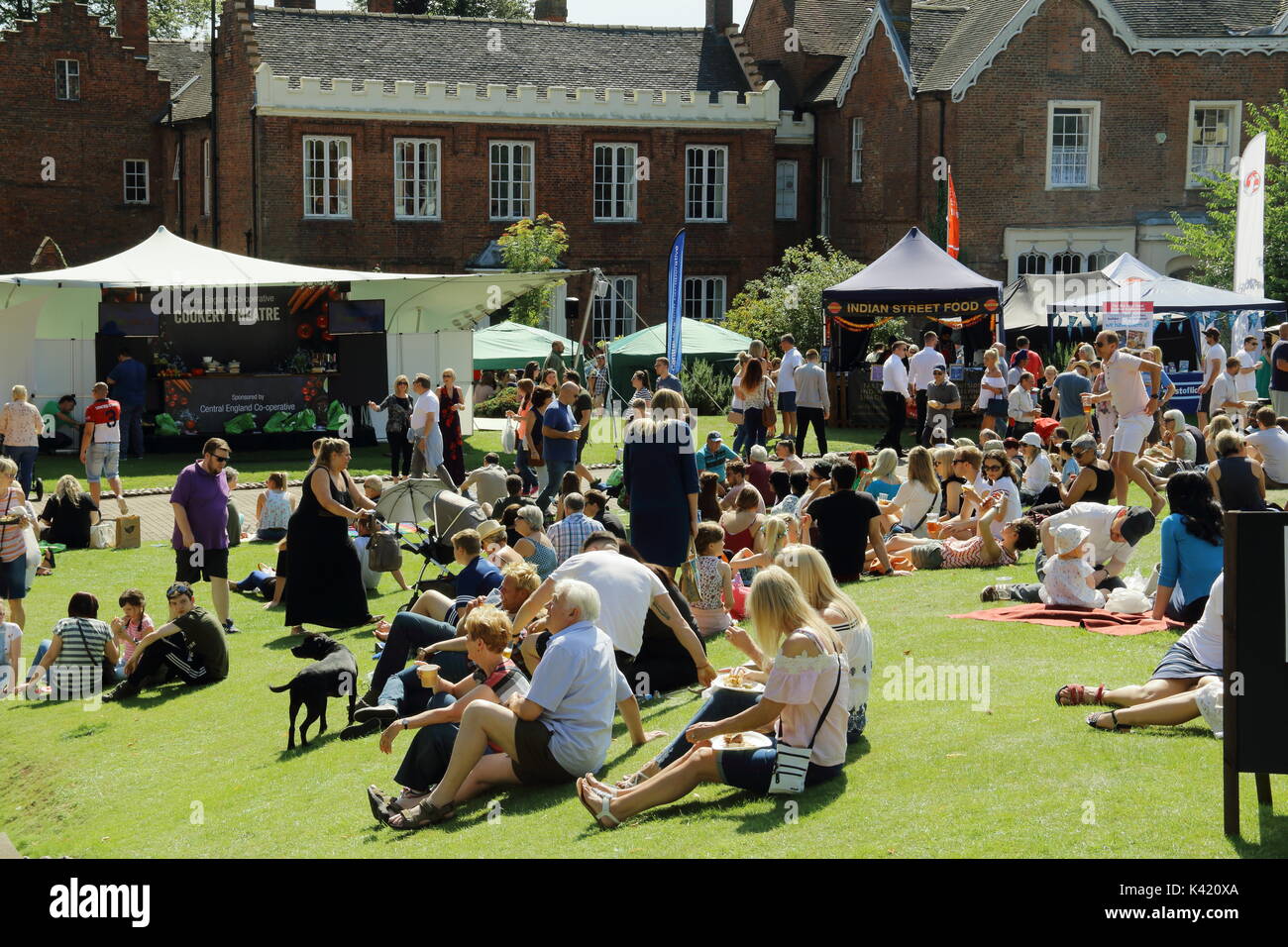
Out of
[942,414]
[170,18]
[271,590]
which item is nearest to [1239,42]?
[942,414]

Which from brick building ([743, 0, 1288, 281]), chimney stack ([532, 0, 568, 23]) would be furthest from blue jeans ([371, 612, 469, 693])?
chimney stack ([532, 0, 568, 23])

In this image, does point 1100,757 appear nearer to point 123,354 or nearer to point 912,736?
point 912,736

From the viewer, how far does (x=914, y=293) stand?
90.1 feet

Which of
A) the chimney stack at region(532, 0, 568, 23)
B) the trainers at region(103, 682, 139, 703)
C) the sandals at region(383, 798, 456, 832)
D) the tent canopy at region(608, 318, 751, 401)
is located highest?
the chimney stack at region(532, 0, 568, 23)

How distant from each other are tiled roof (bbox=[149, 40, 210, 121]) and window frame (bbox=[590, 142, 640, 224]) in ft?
35.3

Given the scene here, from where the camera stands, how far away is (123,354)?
26.9m

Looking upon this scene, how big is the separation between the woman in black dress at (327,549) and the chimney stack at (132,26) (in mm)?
38473

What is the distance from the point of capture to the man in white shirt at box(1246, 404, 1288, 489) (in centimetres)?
1812

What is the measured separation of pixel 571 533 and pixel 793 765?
463 cm

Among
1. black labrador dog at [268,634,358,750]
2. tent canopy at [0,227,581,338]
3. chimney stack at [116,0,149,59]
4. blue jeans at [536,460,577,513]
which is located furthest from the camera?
chimney stack at [116,0,149,59]

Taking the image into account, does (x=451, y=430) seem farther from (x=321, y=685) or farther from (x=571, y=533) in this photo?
(x=321, y=685)

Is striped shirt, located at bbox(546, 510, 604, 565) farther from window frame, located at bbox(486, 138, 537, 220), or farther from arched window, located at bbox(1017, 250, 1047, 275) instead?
window frame, located at bbox(486, 138, 537, 220)

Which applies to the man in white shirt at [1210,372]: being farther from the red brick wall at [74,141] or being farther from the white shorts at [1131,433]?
the red brick wall at [74,141]

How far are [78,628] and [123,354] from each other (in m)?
14.7
